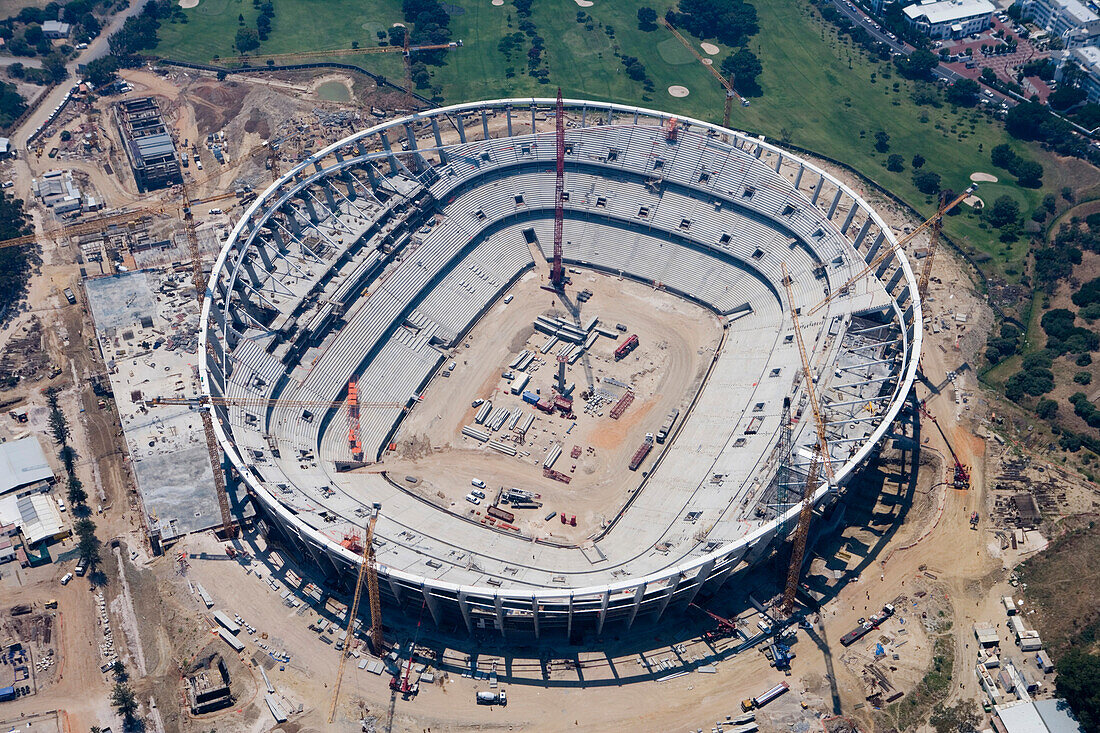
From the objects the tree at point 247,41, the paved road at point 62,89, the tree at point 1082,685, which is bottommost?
the tree at point 1082,685

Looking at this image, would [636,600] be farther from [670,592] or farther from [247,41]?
[247,41]

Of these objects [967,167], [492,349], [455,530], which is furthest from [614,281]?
[967,167]

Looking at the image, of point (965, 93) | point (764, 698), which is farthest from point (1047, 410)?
point (965, 93)

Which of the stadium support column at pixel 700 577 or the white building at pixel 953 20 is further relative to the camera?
the white building at pixel 953 20

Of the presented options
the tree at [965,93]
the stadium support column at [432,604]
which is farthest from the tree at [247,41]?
the tree at [965,93]

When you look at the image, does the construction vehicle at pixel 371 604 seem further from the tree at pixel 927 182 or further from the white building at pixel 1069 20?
the white building at pixel 1069 20

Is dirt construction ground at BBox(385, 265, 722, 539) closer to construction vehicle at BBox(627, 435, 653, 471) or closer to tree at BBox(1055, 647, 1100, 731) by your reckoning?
construction vehicle at BBox(627, 435, 653, 471)

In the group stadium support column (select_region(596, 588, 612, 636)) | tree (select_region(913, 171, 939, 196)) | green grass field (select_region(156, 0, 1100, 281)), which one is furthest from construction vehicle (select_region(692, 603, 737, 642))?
tree (select_region(913, 171, 939, 196))
